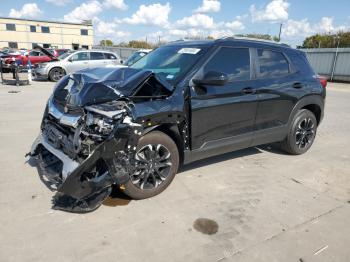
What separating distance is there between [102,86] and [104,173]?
3.05 feet

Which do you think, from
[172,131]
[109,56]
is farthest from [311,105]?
[109,56]

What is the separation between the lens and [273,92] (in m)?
4.45

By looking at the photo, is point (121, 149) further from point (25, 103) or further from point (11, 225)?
point (25, 103)

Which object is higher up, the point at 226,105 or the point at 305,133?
the point at 226,105

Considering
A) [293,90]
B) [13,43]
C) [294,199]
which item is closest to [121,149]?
[294,199]

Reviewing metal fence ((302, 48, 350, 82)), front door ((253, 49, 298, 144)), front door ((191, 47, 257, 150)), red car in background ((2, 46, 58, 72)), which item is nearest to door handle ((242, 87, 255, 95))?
front door ((191, 47, 257, 150))

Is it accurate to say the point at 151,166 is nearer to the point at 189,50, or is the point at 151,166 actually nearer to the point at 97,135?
the point at 97,135

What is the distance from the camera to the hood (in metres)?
3.07

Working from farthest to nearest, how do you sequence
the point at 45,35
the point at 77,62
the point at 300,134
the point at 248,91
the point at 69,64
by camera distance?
the point at 45,35
the point at 77,62
the point at 69,64
the point at 300,134
the point at 248,91

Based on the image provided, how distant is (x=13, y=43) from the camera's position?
6056cm

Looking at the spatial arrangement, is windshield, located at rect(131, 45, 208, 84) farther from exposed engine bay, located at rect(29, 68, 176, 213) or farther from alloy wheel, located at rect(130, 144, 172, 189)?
alloy wheel, located at rect(130, 144, 172, 189)

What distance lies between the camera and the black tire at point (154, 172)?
10.7 feet

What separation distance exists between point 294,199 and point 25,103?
853 centimetres

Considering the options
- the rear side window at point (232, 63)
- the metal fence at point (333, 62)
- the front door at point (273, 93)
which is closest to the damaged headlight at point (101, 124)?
the rear side window at point (232, 63)
